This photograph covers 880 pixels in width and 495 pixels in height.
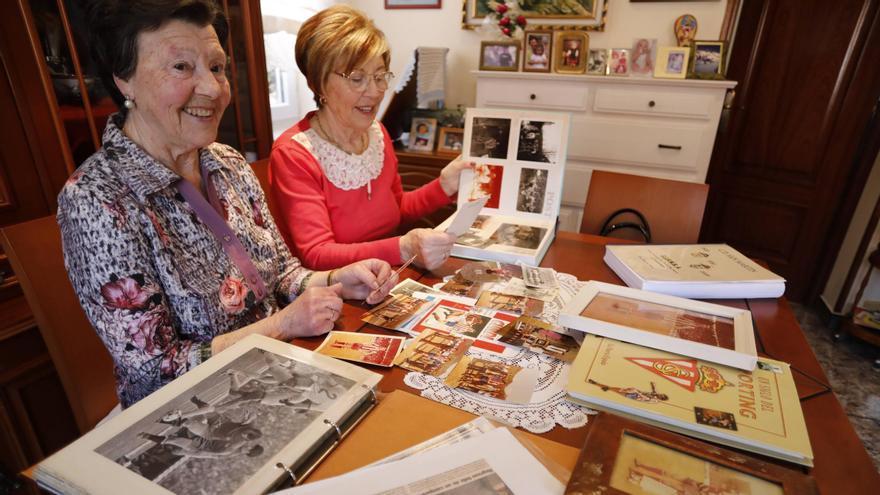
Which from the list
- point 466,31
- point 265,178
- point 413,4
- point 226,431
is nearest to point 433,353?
point 226,431

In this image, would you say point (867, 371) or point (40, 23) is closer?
point (40, 23)

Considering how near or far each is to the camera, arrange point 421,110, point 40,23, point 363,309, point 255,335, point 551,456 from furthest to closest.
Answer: point 421,110
point 40,23
point 363,309
point 255,335
point 551,456

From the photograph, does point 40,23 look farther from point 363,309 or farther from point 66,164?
point 363,309

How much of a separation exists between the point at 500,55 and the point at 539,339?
212 cm

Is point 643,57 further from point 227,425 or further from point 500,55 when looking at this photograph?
point 227,425

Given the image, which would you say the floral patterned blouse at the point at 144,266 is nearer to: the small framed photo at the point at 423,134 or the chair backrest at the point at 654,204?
the chair backrest at the point at 654,204

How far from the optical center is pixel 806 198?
2.71 meters

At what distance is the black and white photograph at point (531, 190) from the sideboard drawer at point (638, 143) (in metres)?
1.32

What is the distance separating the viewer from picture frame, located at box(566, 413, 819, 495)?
524 mm

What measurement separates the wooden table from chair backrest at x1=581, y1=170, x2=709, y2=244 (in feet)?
1.34

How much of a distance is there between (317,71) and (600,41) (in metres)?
2.10

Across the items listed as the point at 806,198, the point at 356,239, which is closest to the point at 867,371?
the point at 806,198

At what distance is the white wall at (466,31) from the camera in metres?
2.61

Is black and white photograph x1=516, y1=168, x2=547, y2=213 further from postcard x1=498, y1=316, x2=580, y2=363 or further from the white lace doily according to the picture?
the white lace doily
